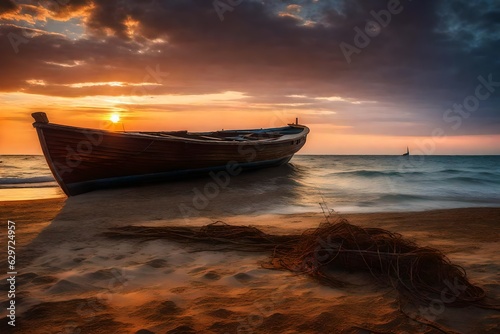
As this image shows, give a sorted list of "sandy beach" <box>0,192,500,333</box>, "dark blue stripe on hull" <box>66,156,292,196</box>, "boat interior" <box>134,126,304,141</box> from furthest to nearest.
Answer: "boat interior" <box>134,126,304,141</box> → "dark blue stripe on hull" <box>66,156,292,196</box> → "sandy beach" <box>0,192,500,333</box>

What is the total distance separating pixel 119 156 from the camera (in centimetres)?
962

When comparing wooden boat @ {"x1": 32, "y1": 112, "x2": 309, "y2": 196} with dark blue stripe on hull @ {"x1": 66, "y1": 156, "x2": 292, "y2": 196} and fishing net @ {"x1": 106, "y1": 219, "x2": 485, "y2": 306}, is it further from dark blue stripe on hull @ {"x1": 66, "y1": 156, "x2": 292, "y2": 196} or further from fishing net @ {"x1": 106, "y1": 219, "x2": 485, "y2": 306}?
fishing net @ {"x1": 106, "y1": 219, "x2": 485, "y2": 306}

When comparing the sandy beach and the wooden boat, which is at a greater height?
the wooden boat

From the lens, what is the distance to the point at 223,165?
13.1 metres

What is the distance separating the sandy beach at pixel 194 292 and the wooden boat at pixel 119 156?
3848 mm

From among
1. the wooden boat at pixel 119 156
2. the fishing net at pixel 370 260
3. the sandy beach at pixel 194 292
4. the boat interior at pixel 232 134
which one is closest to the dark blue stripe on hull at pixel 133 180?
the wooden boat at pixel 119 156

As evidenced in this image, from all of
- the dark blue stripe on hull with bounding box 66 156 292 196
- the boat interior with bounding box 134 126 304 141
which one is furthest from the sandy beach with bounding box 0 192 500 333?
the boat interior with bounding box 134 126 304 141

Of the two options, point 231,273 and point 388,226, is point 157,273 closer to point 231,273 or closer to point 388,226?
point 231,273

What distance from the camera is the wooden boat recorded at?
28.6 ft

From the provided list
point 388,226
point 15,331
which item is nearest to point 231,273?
point 15,331

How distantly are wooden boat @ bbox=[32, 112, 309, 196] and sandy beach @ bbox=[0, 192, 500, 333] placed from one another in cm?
385

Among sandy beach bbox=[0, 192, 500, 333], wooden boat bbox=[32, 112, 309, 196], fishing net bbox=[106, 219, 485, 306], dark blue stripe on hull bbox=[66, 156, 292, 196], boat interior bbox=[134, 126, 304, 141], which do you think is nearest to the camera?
sandy beach bbox=[0, 192, 500, 333]

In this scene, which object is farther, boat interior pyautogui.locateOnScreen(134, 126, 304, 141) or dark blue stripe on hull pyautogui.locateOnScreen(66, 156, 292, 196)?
boat interior pyautogui.locateOnScreen(134, 126, 304, 141)

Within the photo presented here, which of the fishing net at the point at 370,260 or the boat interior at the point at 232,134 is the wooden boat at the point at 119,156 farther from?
the fishing net at the point at 370,260
